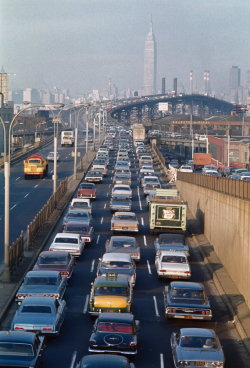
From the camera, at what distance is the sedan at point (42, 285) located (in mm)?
24703

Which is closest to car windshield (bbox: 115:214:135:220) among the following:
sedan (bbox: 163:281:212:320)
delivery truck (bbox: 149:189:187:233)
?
delivery truck (bbox: 149:189:187:233)

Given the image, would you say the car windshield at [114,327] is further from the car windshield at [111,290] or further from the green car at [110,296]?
the car windshield at [111,290]

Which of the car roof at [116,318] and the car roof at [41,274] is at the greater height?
the car roof at [41,274]

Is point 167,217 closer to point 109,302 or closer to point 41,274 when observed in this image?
point 41,274

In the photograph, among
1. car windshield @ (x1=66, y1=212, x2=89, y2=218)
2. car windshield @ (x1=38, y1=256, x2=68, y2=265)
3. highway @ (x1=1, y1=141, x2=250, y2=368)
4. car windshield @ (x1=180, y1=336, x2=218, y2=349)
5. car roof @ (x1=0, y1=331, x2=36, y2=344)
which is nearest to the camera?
car roof @ (x1=0, y1=331, x2=36, y2=344)

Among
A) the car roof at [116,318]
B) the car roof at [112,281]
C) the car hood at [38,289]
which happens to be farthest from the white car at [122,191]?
the car roof at [116,318]

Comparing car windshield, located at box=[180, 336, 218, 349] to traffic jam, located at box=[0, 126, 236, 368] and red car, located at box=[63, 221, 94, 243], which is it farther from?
red car, located at box=[63, 221, 94, 243]

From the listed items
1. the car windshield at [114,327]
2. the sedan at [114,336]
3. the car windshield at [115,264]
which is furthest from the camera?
the car windshield at [115,264]

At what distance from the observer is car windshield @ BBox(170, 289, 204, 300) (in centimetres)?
2426

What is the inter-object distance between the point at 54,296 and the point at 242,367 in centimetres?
763

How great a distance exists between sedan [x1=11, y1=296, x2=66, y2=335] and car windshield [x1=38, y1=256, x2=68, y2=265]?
639cm

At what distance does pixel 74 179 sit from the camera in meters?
70.1

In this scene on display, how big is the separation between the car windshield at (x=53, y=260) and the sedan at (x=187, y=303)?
6259mm

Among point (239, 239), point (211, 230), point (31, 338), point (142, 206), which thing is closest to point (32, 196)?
point (142, 206)
